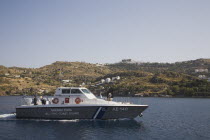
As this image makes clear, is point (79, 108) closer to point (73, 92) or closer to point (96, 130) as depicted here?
point (73, 92)

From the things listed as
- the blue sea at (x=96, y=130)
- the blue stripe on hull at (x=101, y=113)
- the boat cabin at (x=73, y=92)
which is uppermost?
the boat cabin at (x=73, y=92)

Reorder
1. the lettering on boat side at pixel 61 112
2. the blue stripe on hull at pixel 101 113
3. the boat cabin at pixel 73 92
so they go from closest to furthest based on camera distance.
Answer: the blue stripe on hull at pixel 101 113
the lettering on boat side at pixel 61 112
the boat cabin at pixel 73 92

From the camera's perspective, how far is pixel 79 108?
3056 cm

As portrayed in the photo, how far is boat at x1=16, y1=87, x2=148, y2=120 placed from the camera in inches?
1198

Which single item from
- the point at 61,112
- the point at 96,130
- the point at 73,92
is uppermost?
the point at 73,92

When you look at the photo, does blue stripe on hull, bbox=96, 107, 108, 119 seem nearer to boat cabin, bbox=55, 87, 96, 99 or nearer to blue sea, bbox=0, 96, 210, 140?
blue sea, bbox=0, 96, 210, 140

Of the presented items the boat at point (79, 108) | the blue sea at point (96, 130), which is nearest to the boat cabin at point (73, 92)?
the boat at point (79, 108)

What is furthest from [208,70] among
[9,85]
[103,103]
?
[103,103]

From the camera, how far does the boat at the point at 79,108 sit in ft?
99.9

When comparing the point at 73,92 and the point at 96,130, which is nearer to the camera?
the point at 96,130

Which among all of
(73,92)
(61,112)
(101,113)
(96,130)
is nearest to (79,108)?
(73,92)

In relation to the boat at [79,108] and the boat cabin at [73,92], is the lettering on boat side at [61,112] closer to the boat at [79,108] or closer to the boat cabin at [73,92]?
the boat at [79,108]

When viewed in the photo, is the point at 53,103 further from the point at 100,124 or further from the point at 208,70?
the point at 208,70

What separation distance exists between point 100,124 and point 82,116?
2694 millimetres
